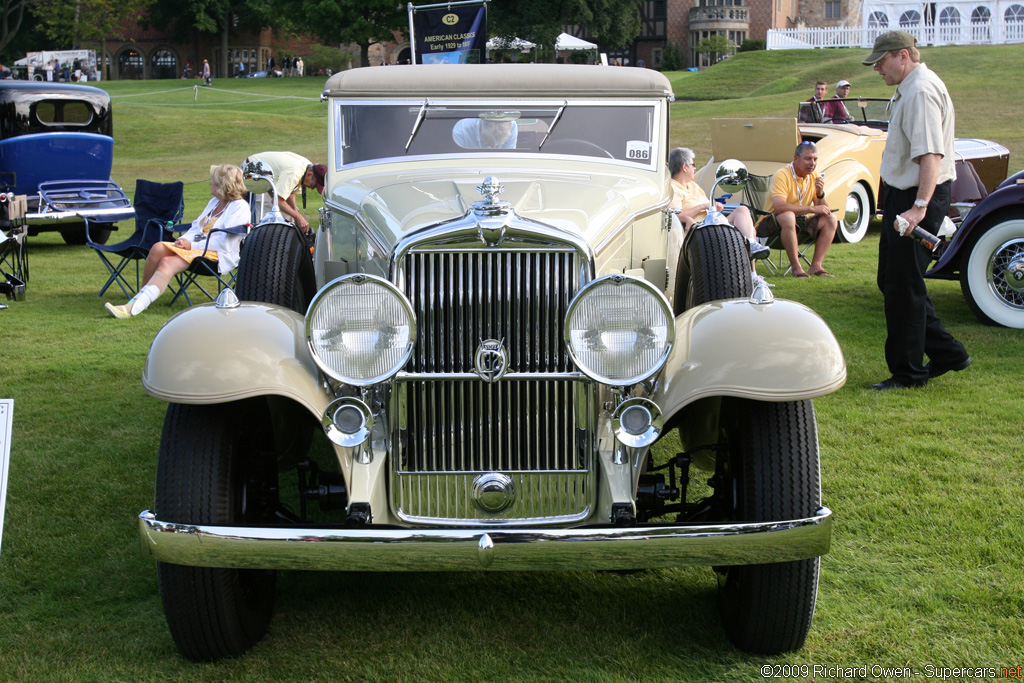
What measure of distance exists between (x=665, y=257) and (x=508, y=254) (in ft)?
4.53

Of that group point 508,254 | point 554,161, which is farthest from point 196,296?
point 508,254

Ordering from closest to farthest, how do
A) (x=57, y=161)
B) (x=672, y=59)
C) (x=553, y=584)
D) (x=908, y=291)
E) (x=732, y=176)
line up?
1. (x=553, y=584)
2. (x=732, y=176)
3. (x=908, y=291)
4. (x=57, y=161)
5. (x=672, y=59)

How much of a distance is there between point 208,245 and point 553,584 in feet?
19.0

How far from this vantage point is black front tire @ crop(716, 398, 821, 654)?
291cm

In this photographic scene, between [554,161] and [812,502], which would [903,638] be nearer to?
[812,502]

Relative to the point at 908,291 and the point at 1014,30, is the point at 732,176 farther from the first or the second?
the point at 1014,30

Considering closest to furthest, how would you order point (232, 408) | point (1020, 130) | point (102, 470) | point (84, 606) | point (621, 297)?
point (621, 297), point (232, 408), point (84, 606), point (102, 470), point (1020, 130)

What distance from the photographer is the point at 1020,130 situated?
23.0 meters

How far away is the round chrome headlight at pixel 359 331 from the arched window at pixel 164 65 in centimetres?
7136

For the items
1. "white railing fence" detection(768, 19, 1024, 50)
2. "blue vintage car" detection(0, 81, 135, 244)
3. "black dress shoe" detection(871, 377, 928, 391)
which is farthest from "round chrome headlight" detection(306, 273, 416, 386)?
"white railing fence" detection(768, 19, 1024, 50)

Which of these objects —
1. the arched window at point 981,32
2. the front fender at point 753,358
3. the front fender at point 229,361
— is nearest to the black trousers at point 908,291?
the front fender at point 753,358

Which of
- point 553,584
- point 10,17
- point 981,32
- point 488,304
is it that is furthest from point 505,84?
point 10,17

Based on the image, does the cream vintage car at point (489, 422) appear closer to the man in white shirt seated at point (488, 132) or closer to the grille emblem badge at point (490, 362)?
the grille emblem badge at point (490, 362)

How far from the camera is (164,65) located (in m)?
68.2
